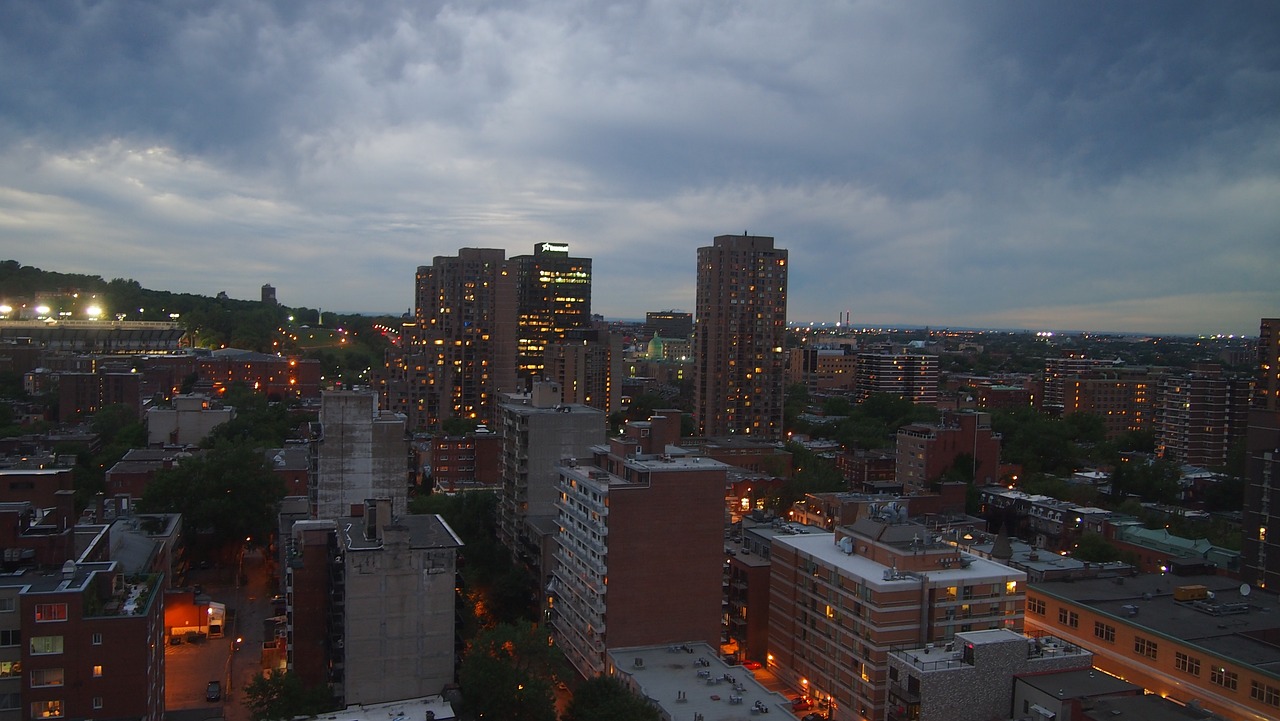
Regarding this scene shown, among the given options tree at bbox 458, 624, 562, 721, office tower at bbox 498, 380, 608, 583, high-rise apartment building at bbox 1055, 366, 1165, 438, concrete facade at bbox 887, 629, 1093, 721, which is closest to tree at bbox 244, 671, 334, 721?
tree at bbox 458, 624, 562, 721

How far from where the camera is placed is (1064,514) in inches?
2172

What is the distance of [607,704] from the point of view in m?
26.9

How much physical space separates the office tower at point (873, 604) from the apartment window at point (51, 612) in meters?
24.6

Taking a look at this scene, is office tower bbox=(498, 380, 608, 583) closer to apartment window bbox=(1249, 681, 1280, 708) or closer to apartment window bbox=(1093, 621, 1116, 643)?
apartment window bbox=(1093, 621, 1116, 643)

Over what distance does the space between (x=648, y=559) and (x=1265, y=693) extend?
20384mm

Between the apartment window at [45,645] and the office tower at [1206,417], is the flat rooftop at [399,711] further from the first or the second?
the office tower at [1206,417]

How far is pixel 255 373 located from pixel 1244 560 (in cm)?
10682

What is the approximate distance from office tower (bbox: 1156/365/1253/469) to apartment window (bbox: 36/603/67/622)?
89.9m

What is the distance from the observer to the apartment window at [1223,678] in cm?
2877

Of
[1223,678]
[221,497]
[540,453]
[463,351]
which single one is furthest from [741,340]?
[1223,678]

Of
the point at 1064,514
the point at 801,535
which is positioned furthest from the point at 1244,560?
the point at 801,535

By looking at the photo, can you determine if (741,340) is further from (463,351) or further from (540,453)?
(540,453)

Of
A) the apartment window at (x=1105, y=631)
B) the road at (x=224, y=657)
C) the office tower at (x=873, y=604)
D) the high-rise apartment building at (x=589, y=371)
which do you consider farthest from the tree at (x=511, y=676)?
the high-rise apartment building at (x=589, y=371)

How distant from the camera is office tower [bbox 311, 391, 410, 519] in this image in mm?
46812
